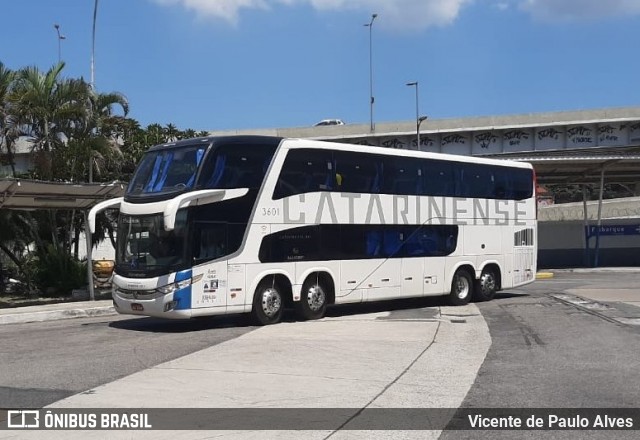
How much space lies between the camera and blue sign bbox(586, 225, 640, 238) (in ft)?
141

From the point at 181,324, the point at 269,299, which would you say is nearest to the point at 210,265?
the point at 269,299

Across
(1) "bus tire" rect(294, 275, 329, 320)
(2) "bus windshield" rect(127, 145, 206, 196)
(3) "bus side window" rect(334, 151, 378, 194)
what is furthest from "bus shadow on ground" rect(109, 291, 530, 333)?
(3) "bus side window" rect(334, 151, 378, 194)

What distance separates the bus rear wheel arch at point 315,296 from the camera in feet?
53.7

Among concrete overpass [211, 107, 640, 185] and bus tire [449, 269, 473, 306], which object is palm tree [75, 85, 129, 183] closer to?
bus tire [449, 269, 473, 306]

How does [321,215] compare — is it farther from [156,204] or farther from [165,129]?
[165,129]

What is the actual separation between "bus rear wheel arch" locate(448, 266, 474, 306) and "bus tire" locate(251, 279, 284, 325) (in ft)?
21.3

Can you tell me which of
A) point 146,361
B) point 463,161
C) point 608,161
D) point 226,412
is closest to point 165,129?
point 463,161

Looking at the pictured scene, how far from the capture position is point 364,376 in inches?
375

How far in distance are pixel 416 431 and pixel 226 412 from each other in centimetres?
201

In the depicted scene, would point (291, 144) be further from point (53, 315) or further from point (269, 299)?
point (53, 315)

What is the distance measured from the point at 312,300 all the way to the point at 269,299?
4.39 feet

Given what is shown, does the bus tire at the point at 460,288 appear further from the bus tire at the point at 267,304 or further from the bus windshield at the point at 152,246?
the bus windshield at the point at 152,246

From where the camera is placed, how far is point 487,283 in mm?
21547

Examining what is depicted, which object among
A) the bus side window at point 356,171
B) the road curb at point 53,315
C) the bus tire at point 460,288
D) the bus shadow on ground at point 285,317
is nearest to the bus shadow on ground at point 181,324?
the bus shadow on ground at point 285,317
